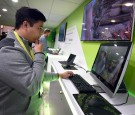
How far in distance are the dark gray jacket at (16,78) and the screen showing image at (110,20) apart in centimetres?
92

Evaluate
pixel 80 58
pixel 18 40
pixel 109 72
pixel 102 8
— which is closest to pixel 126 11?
pixel 102 8

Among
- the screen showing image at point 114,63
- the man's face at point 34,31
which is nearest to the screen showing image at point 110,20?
the screen showing image at point 114,63

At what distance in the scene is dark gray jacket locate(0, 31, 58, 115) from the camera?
74cm

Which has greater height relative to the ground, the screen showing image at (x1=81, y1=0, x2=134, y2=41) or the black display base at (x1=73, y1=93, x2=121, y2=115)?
the screen showing image at (x1=81, y1=0, x2=134, y2=41)

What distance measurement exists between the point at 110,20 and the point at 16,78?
1310 millimetres

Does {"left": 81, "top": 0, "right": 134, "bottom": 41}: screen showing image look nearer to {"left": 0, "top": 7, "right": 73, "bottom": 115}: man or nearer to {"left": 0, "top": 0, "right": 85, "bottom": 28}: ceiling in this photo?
{"left": 0, "top": 7, "right": 73, "bottom": 115}: man

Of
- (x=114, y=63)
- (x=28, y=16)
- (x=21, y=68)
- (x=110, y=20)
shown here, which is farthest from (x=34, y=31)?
(x=110, y=20)

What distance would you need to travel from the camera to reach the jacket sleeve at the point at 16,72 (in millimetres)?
737

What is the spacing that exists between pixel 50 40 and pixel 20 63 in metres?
8.64

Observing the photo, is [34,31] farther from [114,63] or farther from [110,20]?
[110,20]

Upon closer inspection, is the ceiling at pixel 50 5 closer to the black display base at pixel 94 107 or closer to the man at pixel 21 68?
the man at pixel 21 68

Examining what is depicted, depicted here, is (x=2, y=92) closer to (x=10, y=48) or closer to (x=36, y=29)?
(x=10, y=48)

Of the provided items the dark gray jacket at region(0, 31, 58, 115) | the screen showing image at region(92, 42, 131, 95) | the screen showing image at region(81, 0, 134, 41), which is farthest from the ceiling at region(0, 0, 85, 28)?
the dark gray jacket at region(0, 31, 58, 115)

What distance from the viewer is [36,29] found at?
1026mm
